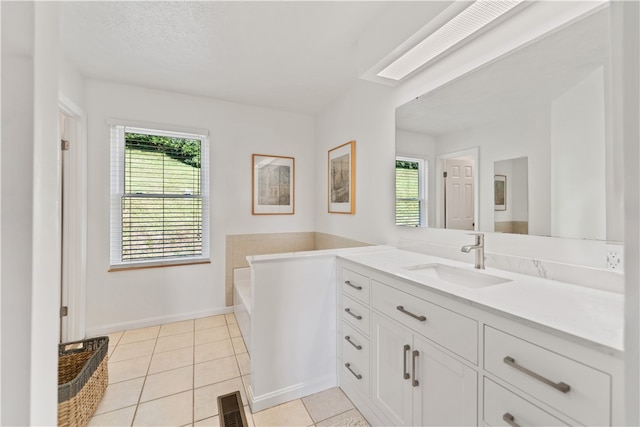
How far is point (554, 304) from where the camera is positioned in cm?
98

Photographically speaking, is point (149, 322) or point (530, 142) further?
point (149, 322)

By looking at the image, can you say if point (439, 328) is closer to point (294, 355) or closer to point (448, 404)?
point (448, 404)

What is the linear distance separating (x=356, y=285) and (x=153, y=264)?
2.31 meters

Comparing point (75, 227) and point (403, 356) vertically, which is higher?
point (75, 227)

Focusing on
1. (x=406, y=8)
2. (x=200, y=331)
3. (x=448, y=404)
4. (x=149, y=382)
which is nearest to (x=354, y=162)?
(x=406, y=8)

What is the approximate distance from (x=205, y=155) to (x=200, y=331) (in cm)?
189

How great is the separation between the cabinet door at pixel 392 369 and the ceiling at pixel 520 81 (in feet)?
4.23

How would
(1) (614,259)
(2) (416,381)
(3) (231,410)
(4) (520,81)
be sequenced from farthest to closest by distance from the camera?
(3) (231,410) → (4) (520,81) → (2) (416,381) → (1) (614,259)

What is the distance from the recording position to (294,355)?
1803mm

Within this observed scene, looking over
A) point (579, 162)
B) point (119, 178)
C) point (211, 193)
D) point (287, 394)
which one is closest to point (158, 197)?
point (119, 178)

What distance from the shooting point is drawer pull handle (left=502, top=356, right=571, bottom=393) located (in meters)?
0.77

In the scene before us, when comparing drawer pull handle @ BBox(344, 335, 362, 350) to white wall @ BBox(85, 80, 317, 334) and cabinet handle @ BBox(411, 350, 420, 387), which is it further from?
white wall @ BBox(85, 80, 317, 334)

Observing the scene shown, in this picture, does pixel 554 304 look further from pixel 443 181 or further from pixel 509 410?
pixel 443 181

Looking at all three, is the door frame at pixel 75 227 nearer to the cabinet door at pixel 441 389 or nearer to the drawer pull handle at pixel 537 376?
the cabinet door at pixel 441 389
